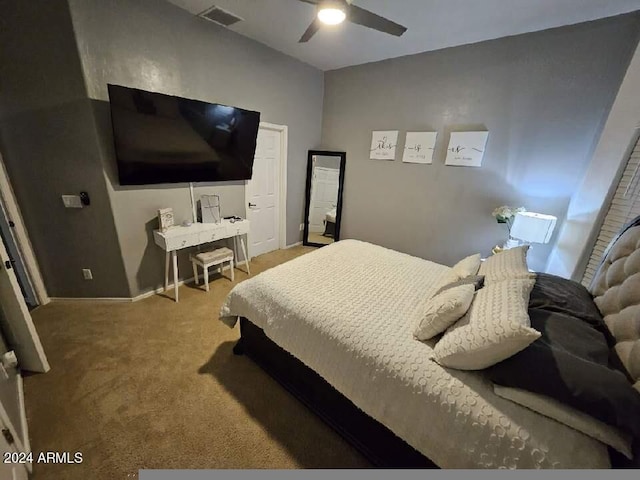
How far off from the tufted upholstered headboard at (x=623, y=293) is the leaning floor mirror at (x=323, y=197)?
3.01 m

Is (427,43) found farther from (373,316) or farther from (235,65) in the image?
(373,316)

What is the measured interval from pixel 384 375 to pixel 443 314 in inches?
16.0

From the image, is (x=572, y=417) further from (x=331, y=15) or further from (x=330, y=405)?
(x=331, y=15)

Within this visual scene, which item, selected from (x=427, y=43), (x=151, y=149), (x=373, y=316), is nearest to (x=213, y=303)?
(x=151, y=149)

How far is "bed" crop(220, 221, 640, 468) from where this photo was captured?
0.90 m

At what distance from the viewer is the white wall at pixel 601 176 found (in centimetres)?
194

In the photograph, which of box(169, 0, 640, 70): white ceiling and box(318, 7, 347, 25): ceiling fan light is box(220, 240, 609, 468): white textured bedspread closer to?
box(318, 7, 347, 25): ceiling fan light

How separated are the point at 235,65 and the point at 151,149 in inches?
53.6

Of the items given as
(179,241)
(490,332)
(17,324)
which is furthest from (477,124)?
(17,324)

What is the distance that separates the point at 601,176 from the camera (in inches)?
82.4

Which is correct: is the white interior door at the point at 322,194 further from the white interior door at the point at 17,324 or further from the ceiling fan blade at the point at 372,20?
the white interior door at the point at 17,324

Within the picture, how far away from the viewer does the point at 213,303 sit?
8.60 feet

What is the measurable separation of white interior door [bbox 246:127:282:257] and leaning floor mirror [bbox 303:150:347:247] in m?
0.59

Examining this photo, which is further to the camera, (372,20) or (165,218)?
(165,218)
